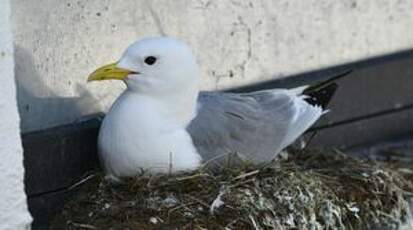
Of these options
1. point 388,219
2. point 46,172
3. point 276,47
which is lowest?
point 388,219

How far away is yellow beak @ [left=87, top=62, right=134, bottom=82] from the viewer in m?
4.03

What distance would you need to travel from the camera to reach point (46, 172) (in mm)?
4270

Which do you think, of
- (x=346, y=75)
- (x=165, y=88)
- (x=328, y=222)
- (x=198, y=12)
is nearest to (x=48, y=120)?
(x=165, y=88)

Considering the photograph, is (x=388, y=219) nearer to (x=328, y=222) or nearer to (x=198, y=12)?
(x=328, y=222)

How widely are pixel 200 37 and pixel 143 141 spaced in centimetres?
82

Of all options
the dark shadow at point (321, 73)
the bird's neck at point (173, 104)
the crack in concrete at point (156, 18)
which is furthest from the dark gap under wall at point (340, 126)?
the crack in concrete at point (156, 18)

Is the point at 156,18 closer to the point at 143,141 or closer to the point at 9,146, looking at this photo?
the point at 143,141

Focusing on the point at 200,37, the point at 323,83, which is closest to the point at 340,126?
the point at 323,83

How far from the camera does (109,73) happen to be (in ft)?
13.3

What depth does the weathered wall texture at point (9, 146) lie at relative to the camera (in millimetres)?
3285

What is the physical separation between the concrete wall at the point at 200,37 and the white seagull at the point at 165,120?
10.1 inches

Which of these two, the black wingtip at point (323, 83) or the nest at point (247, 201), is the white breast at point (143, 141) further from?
the black wingtip at point (323, 83)

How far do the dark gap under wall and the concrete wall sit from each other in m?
0.07

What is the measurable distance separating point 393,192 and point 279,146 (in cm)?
50
